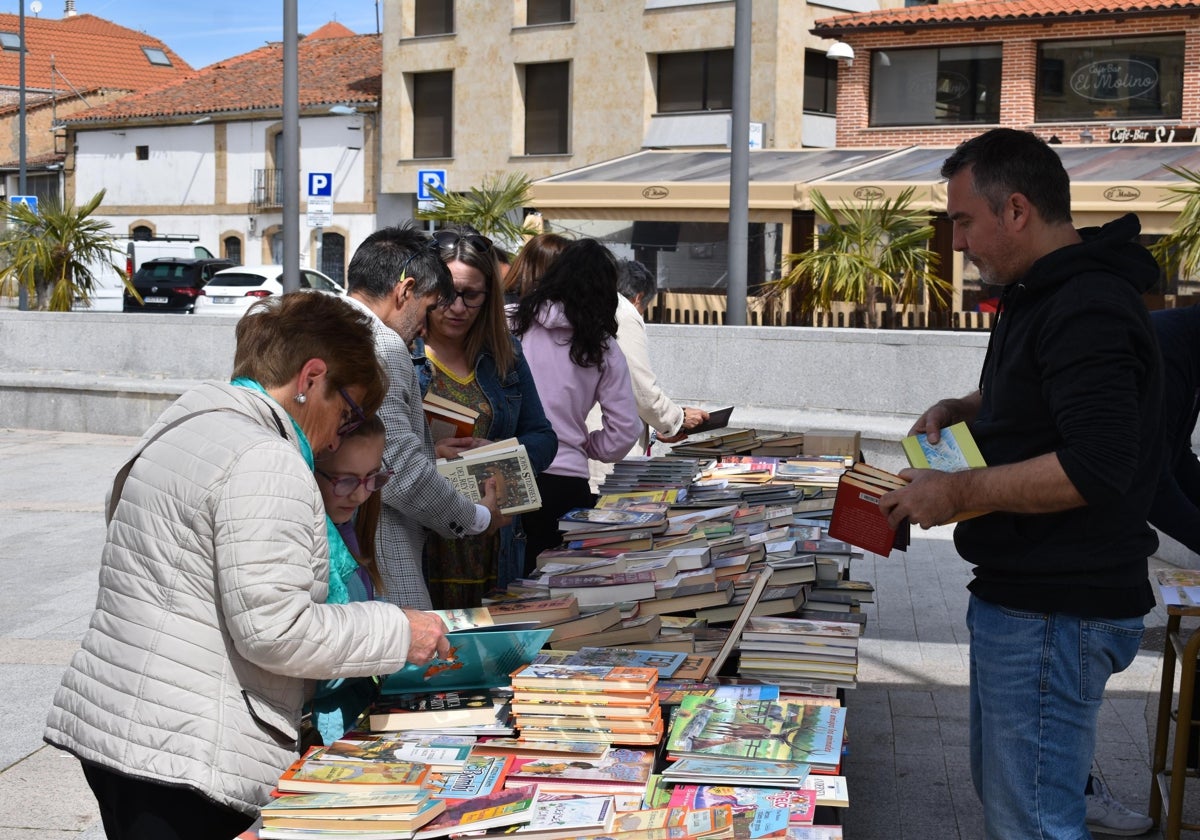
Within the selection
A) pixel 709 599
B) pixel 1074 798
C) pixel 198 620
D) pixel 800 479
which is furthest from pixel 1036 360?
pixel 800 479

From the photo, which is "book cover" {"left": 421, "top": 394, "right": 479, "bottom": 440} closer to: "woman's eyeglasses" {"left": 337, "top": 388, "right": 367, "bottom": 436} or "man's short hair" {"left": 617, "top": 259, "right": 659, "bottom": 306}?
"woman's eyeglasses" {"left": 337, "top": 388, "right": 367, "bottom": 436}

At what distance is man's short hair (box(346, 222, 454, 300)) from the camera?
3887mm

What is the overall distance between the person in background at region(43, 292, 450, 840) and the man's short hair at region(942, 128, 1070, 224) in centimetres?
129

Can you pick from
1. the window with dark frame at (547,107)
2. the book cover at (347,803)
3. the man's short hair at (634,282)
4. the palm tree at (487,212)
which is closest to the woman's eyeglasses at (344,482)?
the book cover at (347,803)

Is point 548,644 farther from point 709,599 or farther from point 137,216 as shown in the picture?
point 137,216

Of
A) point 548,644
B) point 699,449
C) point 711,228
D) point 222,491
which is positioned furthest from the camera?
point 711,228

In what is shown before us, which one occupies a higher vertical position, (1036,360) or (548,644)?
(1036,360)

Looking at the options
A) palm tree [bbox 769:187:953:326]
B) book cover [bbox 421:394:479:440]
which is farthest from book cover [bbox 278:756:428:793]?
palm tree [bbox 769:187:953:326]

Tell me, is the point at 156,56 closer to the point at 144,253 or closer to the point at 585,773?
the point at 144,253

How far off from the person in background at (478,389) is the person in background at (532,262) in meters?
1.16

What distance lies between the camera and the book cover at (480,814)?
95.2 inches

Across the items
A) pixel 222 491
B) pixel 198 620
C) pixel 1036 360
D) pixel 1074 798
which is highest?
pixel 1036 360

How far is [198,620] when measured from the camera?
2.41 metres

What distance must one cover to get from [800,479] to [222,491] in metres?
3.69
